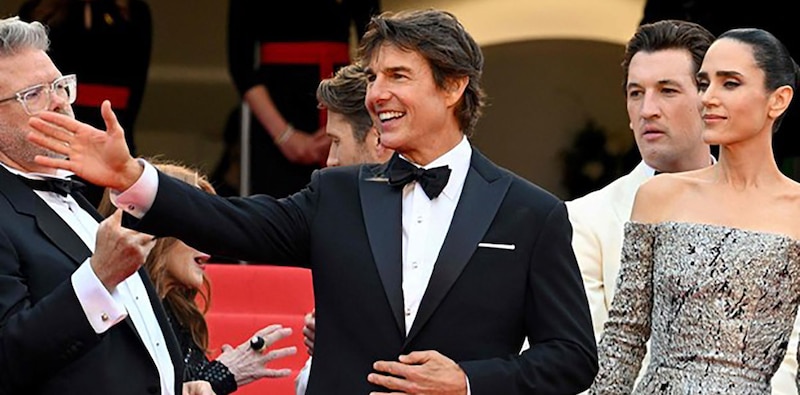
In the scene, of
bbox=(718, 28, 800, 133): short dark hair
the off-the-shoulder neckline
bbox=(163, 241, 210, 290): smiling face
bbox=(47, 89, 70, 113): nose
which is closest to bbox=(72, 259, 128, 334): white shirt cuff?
bbox=(47, 89, 70, 113): nose

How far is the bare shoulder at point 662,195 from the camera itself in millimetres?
4344

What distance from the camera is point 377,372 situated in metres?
3.85

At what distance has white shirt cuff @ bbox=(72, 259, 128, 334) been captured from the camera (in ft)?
13.0

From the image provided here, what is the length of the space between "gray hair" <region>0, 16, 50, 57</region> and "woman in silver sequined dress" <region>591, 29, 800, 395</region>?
1544mm

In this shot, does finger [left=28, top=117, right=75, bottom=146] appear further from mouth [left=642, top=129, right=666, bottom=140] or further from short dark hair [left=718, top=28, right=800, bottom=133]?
mouth [left=642, top=129, right=666, bottom=140]

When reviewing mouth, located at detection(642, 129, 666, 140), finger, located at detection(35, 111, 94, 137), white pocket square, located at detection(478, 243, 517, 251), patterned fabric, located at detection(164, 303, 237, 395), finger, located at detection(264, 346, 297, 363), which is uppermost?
finger, located at detection(35, 111, 94, 137)

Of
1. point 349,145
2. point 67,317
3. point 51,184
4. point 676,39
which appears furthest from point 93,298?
point 676,39

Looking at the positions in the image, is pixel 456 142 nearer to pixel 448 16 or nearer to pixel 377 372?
pixel 448 16

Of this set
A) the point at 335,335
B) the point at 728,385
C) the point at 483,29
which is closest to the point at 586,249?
the point at 728,385

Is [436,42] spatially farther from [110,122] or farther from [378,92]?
[110,122]

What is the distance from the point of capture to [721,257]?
4195 millimetres

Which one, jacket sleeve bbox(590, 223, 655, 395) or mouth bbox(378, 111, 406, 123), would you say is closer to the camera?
mouth bbox(378, 111, 406, 123)

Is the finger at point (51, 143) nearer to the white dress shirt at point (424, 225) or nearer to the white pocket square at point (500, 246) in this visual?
the white dress shirt at point (424, 225)

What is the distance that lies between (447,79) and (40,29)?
3.58 feet
